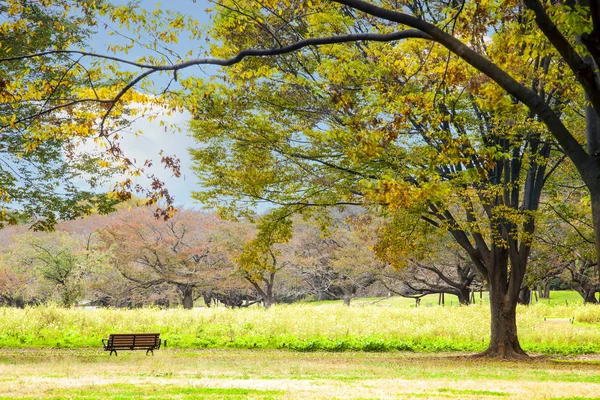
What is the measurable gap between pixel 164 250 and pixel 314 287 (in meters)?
14.6

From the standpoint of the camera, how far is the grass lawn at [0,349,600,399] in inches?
351

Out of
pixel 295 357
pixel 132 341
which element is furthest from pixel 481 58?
pixel 132 341

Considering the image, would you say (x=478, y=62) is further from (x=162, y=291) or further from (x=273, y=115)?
(x=162, y=291)

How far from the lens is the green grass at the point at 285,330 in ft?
62.2

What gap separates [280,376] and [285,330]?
963 cm

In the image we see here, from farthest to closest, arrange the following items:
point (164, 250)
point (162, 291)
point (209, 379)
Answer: point (162, 291) → point (164, 250) → point (209, 379)

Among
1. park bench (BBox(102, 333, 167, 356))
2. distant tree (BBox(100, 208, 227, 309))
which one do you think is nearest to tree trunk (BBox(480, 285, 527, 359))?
park bench (BBox(102, 333, 167, 356))

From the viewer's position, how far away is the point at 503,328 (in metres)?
16.3

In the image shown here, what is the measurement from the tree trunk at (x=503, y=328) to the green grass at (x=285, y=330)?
2.88 metres

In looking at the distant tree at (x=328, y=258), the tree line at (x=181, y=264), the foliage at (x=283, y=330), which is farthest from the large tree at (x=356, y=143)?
the distant tree at (x=328, y=258)

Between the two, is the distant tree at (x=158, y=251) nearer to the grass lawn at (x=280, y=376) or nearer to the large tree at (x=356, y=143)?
the grass lawn at (x=280, y=376)

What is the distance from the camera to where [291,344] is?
1877cm

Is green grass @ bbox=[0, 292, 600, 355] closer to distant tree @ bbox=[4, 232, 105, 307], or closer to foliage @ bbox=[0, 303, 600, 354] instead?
foliage @ bbox=[0, 303, 600, 354]

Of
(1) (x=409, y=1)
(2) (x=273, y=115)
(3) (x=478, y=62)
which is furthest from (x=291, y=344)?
(3) (x=478, y=62)
